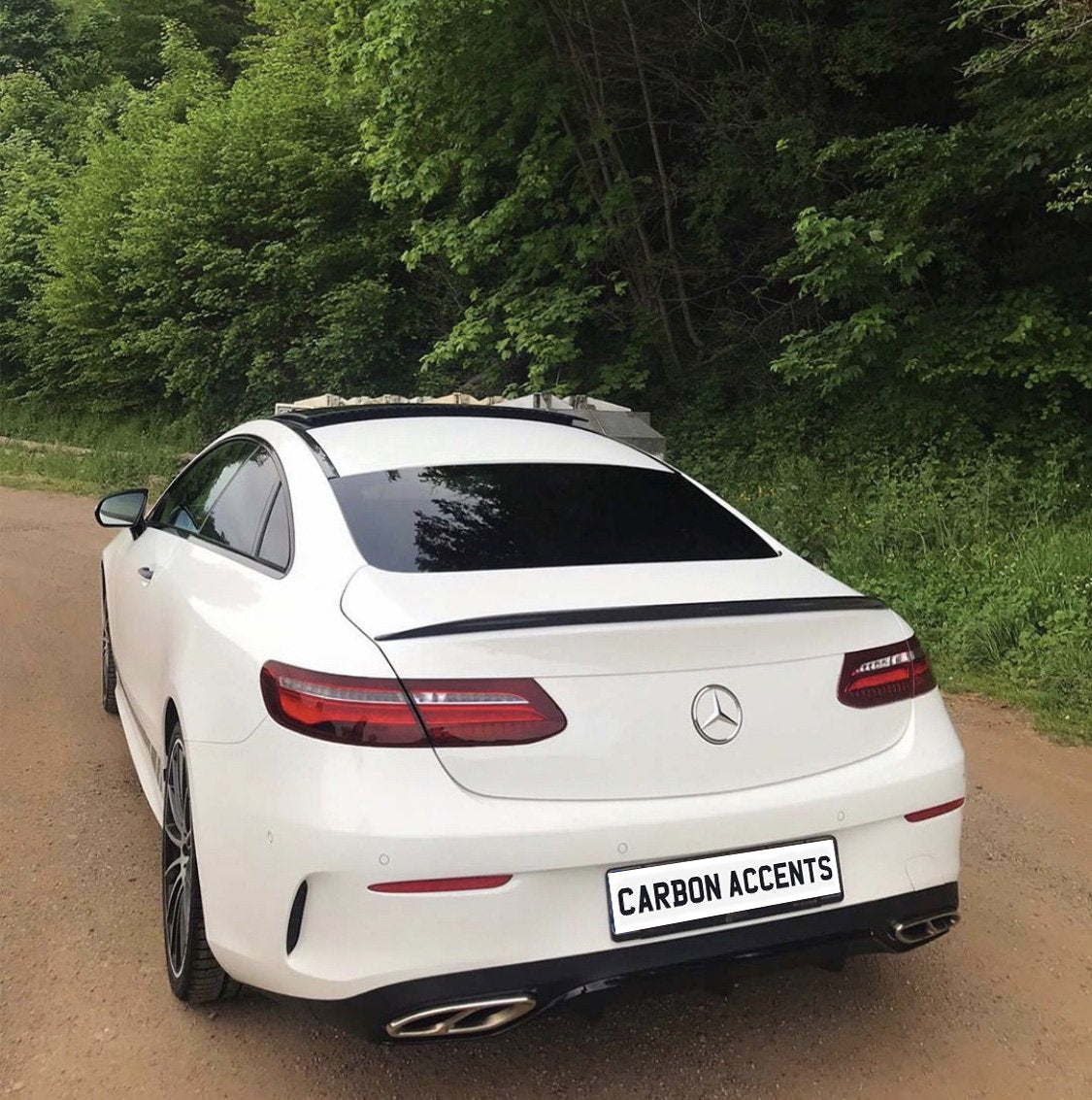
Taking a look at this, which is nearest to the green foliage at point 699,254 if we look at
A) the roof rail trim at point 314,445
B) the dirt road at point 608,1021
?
the dirt road at point 608,1021

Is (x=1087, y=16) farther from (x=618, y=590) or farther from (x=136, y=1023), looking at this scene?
(x=136, y=1023)

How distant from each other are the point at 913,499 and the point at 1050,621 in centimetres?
214

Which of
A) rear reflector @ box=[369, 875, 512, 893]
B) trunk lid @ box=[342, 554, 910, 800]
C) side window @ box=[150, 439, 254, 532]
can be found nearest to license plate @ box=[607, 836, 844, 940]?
trunk lid @ box=[342, 554, 910, 800]

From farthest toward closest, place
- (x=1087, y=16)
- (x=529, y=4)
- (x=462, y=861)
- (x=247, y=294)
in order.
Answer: (x=247, y=294), (x=529, y=4), (x=1087, y=16), (x=462, y=861)

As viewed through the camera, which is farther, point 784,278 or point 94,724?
point 784,278

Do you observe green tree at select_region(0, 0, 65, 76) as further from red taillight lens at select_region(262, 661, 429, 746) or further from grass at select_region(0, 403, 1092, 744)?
red taillight lens at select_region(262, 661, 429, 746)

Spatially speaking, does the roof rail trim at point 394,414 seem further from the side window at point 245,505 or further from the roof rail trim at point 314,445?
the side window at point 245,505

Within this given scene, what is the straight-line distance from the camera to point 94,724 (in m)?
4.82

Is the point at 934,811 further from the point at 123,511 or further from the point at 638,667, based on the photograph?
the point at 123,511

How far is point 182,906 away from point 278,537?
1013 mm

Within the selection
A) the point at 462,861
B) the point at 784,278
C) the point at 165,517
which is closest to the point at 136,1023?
the point at 462,861

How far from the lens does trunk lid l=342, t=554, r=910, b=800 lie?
2.13 m

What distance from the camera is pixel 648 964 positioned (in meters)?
2.12

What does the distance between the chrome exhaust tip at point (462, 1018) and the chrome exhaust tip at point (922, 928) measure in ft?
2.96
